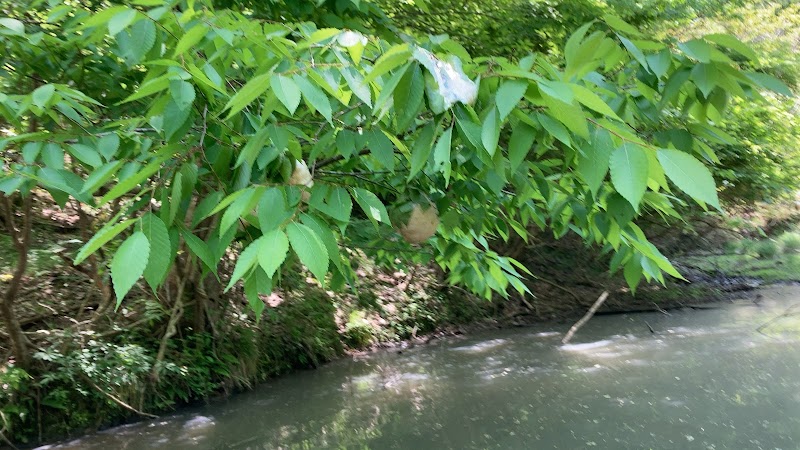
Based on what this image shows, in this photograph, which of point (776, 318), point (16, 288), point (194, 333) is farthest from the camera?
point (776, 318)

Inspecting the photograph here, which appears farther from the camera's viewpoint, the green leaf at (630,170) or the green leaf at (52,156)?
the green leaf at (52,156)

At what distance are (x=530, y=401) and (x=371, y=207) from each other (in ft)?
13.3

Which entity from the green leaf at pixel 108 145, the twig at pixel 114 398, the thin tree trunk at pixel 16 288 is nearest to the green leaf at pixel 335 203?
the green leaf at pixel 108 145

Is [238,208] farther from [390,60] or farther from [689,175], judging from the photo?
[689,175]

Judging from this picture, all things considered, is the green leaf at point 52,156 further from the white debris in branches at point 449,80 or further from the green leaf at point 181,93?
the white debris in branches at point 449,80

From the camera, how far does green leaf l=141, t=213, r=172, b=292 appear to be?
0.93m

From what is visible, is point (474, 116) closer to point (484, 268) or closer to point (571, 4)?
point (484, 268)

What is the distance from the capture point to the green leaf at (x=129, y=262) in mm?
842

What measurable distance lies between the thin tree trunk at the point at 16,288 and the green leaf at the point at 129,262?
3017 mm

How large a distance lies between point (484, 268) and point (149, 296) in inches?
140

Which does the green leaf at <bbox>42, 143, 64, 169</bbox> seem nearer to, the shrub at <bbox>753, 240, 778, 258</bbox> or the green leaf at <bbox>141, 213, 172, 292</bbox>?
the green leaf at <bbox>141, 213, 172, 292</bbox>

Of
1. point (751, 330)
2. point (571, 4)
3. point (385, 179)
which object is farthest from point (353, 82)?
point (751, 330)

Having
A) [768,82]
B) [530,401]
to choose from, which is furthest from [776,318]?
[768,82]

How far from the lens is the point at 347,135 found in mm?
1361
